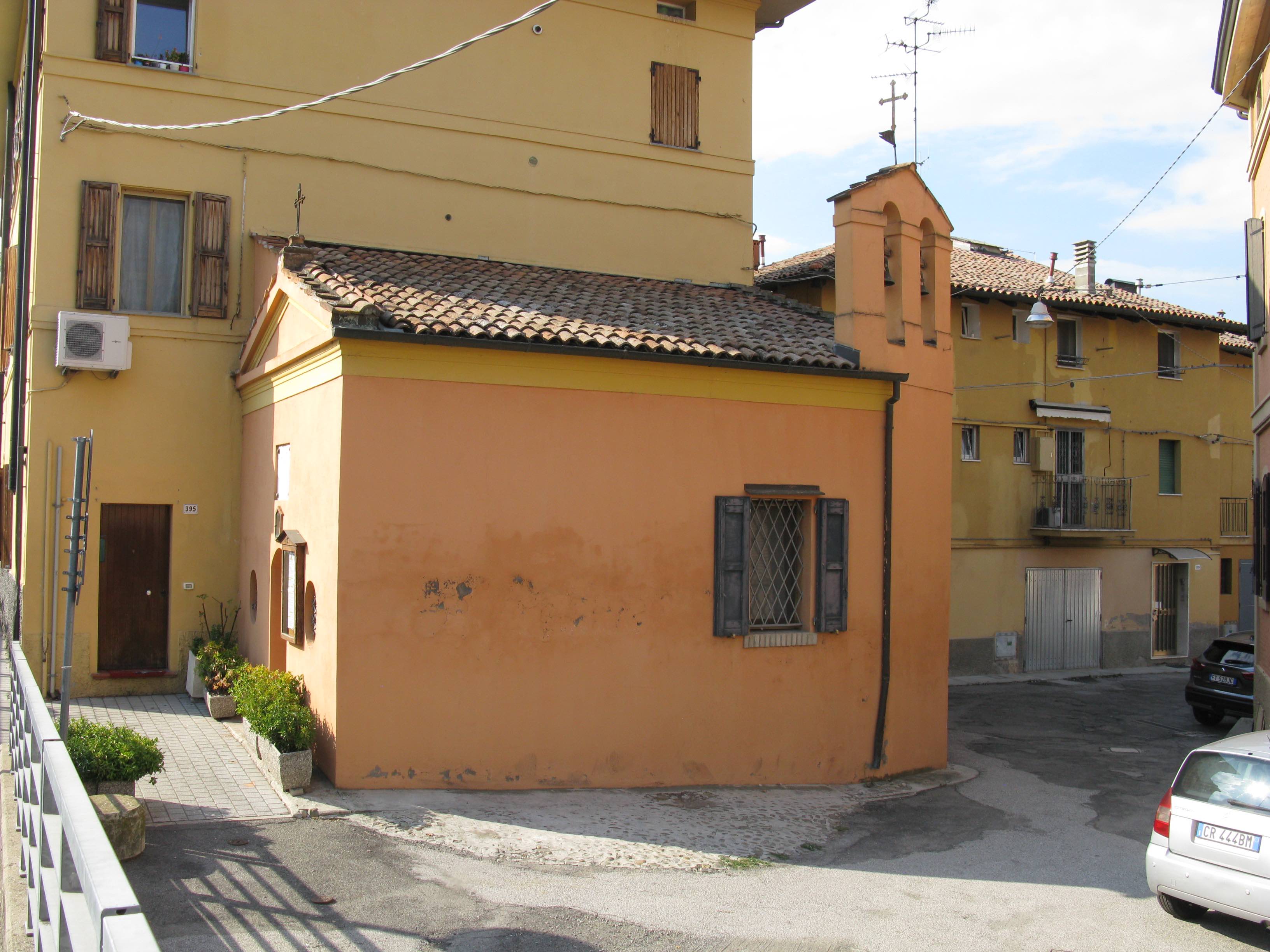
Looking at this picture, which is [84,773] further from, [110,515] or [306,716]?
[110,515]

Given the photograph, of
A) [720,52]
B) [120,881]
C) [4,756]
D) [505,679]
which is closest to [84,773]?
[4,756]

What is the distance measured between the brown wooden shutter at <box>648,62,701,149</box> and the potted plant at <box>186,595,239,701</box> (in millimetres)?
9257

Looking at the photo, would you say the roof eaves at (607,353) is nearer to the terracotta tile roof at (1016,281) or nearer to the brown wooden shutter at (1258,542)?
the brown wooden shutter at (1258,542)

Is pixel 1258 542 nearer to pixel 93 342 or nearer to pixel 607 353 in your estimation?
pixel 607 353

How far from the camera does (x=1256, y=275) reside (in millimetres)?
13000

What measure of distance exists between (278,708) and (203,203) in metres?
7.45

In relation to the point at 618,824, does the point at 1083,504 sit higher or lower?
higher

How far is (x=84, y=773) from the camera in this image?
7625mm

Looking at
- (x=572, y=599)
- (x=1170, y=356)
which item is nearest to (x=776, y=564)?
(x=572, y=599)

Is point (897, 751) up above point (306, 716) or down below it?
below

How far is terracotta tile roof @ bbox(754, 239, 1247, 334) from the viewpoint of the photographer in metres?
20.9

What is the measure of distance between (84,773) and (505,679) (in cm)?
337

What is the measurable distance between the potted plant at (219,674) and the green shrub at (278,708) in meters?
1.47

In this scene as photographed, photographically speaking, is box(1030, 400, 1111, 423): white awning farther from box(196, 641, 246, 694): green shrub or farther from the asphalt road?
box(196, 641, 246, 694): green shrub
